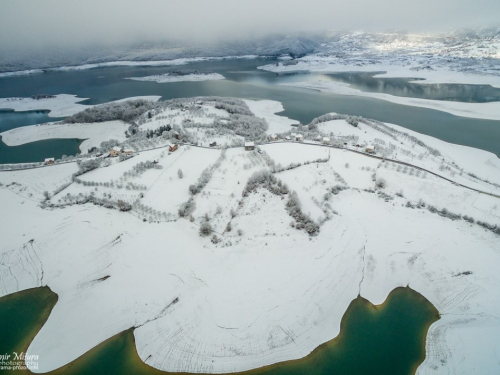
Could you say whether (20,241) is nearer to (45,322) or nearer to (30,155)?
(45,322)

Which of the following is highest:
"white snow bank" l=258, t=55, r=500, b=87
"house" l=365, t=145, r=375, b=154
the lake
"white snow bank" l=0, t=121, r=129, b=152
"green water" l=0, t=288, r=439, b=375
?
"white snow bank" l=258, t=55, r=500, b=87

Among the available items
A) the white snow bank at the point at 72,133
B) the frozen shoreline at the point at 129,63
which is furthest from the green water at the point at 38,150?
the frozen shoreline at the point at 129,63

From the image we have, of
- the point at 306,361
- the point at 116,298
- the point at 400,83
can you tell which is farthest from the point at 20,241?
the point at 400,83

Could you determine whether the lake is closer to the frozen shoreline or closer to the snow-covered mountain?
the frozen shoreline

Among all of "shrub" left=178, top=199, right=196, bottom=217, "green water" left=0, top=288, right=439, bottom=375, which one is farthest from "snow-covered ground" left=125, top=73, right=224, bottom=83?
"green water" left=0, top=288, right=439, bottom=375

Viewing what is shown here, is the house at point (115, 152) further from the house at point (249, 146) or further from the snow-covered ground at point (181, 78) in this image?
the snow-covered ground at point (181, 78)

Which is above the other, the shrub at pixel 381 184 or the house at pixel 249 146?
the house at pixel 249 146
